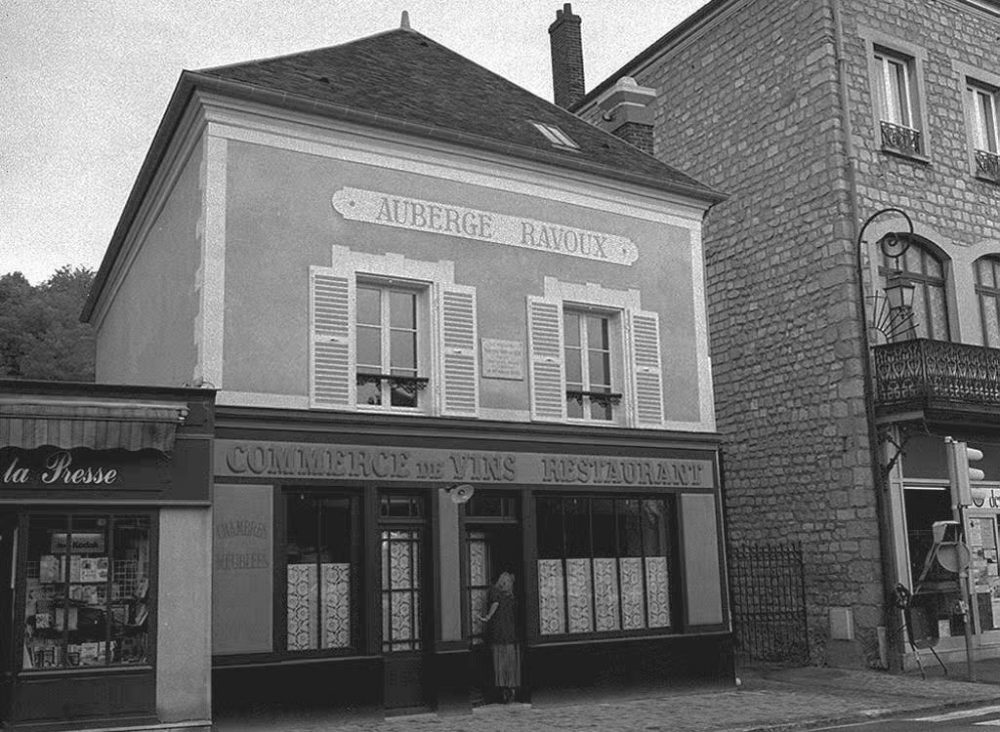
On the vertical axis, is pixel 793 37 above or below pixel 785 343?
above

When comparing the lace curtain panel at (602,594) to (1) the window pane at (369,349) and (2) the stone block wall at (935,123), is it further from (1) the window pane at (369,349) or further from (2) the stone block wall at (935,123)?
(2) the stone block wall at (935,123)

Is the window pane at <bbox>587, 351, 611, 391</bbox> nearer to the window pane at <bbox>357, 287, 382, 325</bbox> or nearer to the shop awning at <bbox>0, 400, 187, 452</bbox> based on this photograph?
the window pane at <bbox>357, 287, 382, 325</bbox>

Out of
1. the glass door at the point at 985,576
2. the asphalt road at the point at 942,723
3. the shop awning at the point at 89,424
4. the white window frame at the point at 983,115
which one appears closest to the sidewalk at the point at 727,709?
the asphalt road at the point at 942,723

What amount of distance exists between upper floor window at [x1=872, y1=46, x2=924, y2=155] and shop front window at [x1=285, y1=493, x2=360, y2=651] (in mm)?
11530

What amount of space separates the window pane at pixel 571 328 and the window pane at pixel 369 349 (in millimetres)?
2835

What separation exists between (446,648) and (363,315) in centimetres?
398

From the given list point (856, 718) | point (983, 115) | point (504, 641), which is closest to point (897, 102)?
point (983, 115)

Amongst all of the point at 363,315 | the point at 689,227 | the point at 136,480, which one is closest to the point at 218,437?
the point at 136,480

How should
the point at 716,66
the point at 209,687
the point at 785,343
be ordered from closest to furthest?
the point at 209,687, the point at 785,343, the point at 716,66

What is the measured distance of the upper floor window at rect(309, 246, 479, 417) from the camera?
40.0 ft

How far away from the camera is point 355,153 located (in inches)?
505

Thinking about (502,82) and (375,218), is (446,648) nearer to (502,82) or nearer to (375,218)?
(375,218)

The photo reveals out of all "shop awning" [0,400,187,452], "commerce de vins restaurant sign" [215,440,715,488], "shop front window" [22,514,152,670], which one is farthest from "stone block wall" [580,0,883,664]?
"shop front window" [22,514,152,670]

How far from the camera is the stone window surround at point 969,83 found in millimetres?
19281
